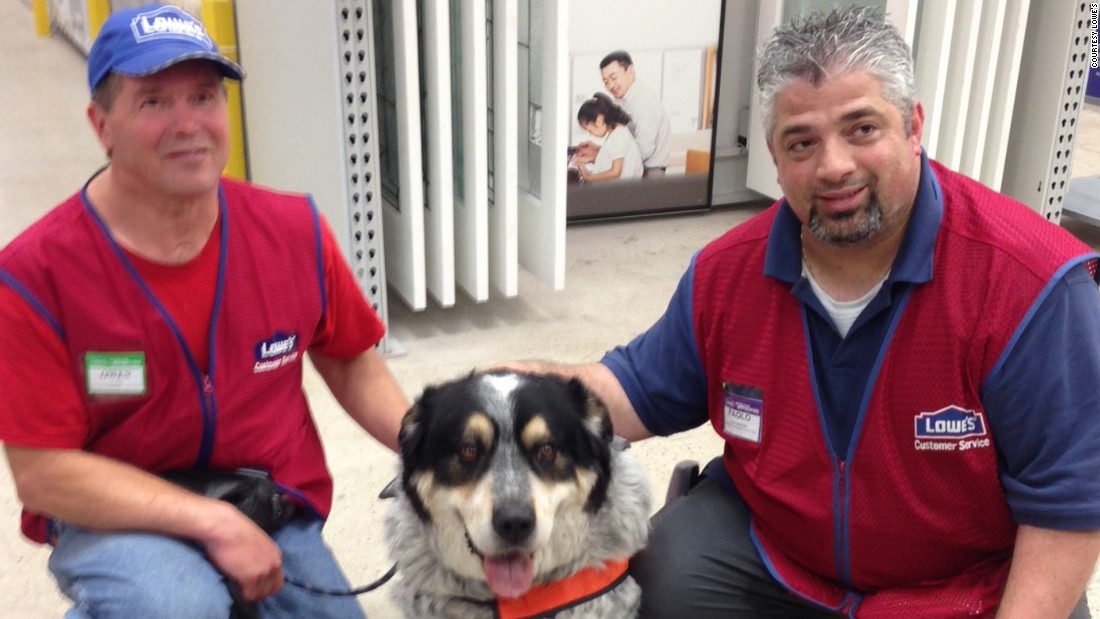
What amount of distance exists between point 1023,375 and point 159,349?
1.21 m

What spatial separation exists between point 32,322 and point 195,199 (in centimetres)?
28

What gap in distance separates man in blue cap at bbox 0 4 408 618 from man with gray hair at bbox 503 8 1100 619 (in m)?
0.48

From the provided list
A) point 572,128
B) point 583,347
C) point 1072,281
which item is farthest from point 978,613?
point 572,128

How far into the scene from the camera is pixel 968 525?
5.18 feet

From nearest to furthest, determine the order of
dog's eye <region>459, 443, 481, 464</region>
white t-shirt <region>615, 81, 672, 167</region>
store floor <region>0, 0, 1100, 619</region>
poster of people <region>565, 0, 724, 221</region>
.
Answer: dog's eye <region>459, 443, 481, 464</region> < store floor <region>0, 0, 1100, 619</region> < poster of people <region>565, 0, 724, 221</region> < white t-shirt <region>615, 81, 672, 167</region>

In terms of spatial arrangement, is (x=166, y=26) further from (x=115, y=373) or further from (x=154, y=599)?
(x=154, y=599)

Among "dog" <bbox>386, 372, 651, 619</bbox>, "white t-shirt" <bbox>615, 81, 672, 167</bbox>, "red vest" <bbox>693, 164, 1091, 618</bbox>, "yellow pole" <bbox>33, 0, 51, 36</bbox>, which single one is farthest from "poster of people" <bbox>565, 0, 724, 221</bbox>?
"yellow pole" <bbox>33, 0, 51, 36</bbox>

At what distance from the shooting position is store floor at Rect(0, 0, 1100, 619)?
2.38 meters

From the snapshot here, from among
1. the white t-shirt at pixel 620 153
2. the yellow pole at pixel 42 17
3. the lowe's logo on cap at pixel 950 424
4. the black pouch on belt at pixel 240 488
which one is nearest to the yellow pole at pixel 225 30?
the white t-shirt at pixel 620 153

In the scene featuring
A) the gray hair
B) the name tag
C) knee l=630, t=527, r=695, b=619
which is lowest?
knee l=630, t=527, r=695, b=619

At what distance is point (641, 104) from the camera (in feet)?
14.0

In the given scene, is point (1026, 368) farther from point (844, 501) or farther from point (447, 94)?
point (447, 94)

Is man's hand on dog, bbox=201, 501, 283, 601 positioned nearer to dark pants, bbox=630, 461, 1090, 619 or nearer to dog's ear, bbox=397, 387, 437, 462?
dog's ear, bbox=397, 387, 437, 462

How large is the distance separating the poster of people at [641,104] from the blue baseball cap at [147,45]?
8.84ft
